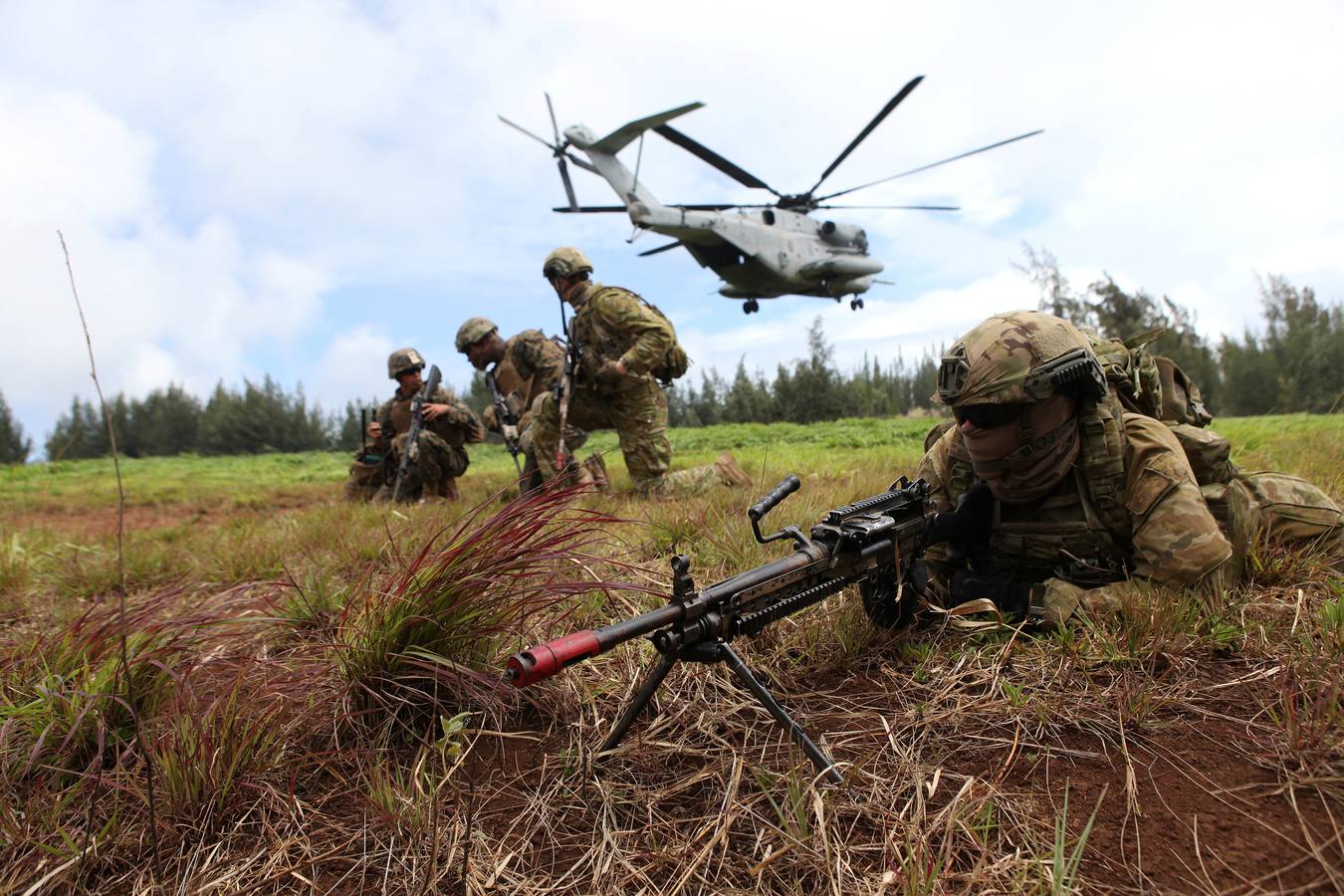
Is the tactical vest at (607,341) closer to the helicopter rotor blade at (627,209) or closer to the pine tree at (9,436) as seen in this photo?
the helicopter rotor blade at (627,209)

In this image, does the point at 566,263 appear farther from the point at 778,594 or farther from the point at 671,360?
the point at 778,594

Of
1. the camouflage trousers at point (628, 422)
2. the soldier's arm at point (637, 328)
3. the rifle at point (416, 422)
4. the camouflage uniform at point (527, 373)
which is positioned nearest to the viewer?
the soldier's arm at point (637, 328)

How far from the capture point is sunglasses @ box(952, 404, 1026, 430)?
2539 millimetres

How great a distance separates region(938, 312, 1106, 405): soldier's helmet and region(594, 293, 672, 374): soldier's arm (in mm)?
4238

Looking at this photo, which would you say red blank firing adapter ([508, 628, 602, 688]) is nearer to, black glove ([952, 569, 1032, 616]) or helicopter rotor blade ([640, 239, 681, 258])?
black glove ([952, 569, 1032, 616])

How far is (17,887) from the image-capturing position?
1.53 meters

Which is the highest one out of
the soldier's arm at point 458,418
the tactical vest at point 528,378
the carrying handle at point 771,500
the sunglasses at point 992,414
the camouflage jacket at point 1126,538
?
the tactical vest at point 528,378

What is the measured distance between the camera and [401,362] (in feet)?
27.9

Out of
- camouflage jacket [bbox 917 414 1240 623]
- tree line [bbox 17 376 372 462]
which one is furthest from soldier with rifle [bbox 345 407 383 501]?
tree line [bbox 17 376 372 462]

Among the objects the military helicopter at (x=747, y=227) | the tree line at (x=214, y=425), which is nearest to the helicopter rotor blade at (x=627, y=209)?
the military helicopter at (x=747, y=227)

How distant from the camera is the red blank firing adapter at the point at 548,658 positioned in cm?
143

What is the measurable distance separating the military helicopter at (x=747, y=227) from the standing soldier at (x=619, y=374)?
27.5ft

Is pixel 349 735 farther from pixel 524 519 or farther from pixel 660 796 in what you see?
pixel 660 796

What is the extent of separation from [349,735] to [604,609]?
1.06 meters
